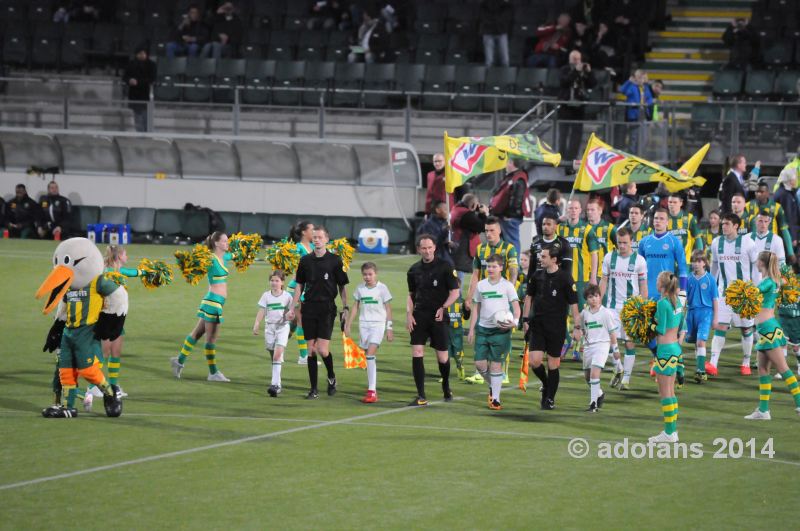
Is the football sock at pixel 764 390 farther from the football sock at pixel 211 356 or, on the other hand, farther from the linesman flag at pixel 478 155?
the linesman flag at pixel 478 155

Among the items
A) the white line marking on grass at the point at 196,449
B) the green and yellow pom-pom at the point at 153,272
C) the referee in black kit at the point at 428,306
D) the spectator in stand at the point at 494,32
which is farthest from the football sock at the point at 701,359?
the spectator in stand at the point at 494,32

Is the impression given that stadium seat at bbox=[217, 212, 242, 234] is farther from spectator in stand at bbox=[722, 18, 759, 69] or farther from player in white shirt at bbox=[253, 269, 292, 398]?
player in white shirt at bbox=[253, 269, 292, 398]

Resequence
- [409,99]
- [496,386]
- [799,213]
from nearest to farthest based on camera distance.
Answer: [496,386]
[799,213]
[409,99]

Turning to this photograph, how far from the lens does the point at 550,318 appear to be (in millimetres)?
15266

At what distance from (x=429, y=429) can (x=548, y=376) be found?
6.39 ft

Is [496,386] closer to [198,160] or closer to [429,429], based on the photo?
[429,429]

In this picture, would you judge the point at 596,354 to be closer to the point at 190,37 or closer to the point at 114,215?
the point at 114,215

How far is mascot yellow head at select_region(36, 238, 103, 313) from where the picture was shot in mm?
14141

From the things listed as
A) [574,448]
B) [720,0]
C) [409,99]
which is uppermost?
[720,0]

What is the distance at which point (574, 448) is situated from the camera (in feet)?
43.2

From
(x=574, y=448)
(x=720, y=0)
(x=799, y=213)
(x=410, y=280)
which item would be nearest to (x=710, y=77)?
(x=720, y=0)

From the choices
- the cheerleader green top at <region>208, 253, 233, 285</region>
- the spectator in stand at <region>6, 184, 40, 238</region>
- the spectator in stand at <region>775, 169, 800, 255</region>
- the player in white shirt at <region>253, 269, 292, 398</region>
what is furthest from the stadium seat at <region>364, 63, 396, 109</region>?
the player in white shirt at <region>253, 269, 292, 398</region>

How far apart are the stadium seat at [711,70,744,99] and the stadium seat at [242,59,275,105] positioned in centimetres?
1145

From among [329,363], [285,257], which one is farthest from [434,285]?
[285,257]
